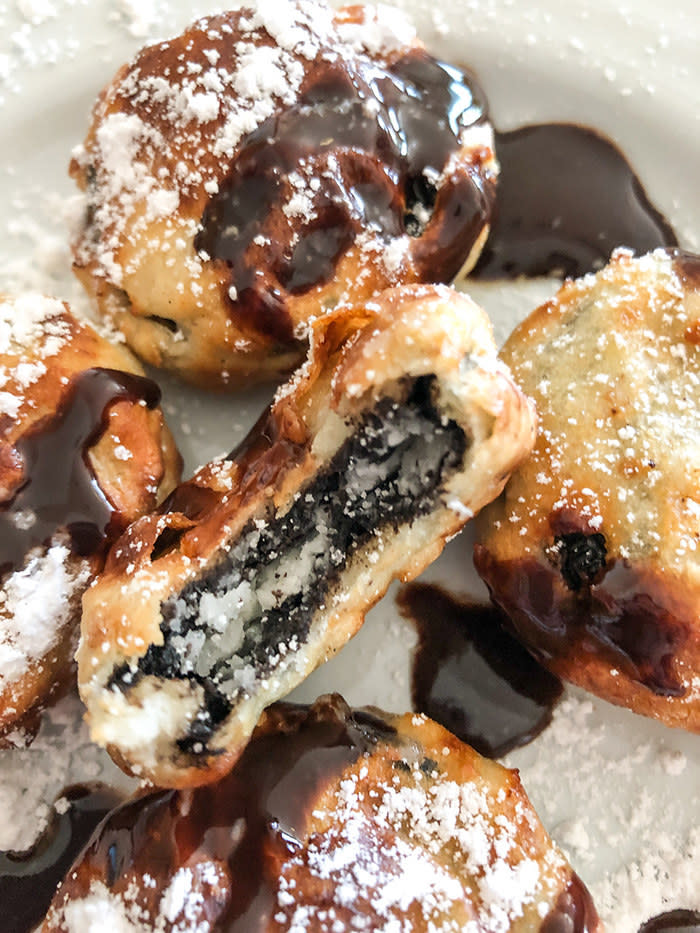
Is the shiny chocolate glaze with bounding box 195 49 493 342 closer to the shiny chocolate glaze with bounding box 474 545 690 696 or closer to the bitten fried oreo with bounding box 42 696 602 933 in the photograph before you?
the shiny chocolate glaze with bounding box 474 545 690 696

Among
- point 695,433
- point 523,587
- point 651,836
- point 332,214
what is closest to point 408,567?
point 523,587

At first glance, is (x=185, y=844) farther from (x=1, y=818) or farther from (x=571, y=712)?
(x=571, y=712)

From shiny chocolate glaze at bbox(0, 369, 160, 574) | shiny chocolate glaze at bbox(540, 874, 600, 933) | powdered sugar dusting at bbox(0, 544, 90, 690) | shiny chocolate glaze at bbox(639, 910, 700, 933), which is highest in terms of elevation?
shiny chocolate glaze at bbox(0, 369, 160, 574)

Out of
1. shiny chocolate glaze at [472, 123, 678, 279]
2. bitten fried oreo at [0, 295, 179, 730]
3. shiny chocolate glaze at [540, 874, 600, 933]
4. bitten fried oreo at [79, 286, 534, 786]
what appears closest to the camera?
bitten fried oreo at [79, 286, 534, 786]

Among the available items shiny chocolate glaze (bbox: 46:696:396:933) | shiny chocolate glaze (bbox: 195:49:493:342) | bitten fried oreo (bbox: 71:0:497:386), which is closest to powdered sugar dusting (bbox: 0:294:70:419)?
bitten fried oreo (bbox: 71:0:497:386)

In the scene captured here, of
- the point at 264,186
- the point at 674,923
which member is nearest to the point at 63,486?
the point at 264,186

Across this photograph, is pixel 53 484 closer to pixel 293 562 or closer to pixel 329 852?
pixel 293 562
